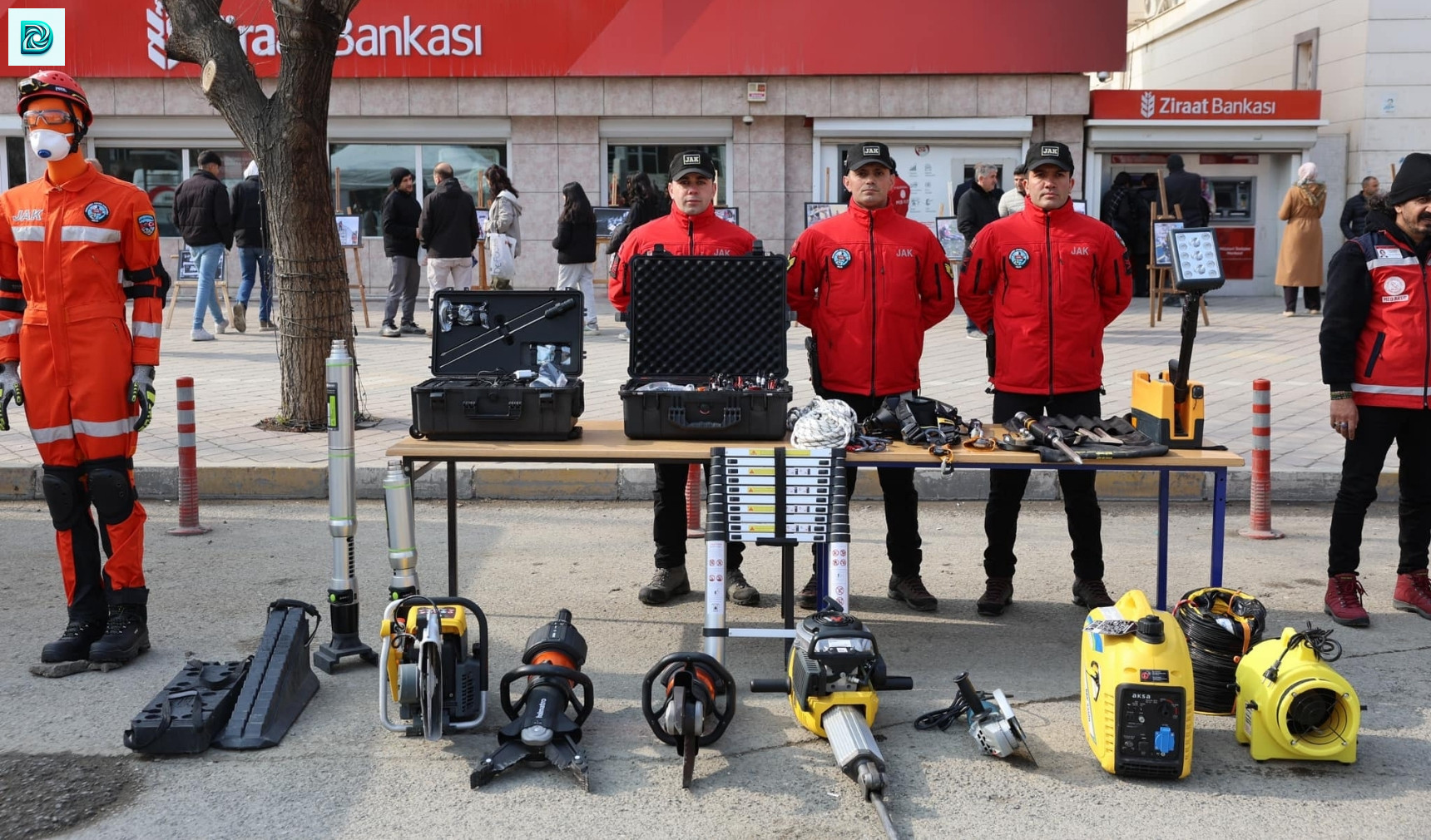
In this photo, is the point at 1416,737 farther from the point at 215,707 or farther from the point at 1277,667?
the point at 215,707

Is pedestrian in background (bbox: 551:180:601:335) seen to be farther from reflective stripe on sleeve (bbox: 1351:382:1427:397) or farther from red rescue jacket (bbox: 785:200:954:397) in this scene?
reflective stripe on sleeve (bbox: 1351:382:1427:397)

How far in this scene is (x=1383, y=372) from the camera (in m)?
6.12

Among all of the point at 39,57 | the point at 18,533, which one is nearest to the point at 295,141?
the point at 18,533

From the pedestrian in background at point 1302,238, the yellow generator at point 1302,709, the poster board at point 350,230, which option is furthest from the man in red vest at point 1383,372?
the poster board at point 350,230

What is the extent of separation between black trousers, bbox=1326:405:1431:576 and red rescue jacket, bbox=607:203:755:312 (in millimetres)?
2940

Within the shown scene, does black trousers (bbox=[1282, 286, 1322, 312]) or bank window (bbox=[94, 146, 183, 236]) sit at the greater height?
bank window (bbox=[94, 146, 183, 236])

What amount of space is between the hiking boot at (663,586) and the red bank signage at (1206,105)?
15.7 meters

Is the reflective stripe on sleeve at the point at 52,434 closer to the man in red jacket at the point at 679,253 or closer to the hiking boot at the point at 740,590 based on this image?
the man in red jacket at the point at 679,253

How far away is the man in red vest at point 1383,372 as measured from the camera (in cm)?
604

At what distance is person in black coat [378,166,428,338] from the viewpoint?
1658 centimetres

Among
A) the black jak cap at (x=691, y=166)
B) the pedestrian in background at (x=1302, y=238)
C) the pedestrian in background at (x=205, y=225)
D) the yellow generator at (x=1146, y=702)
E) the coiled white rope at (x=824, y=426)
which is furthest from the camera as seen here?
the pedestrian in background at (x=1302, y=238)

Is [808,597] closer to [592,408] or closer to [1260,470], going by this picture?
[1260,470]

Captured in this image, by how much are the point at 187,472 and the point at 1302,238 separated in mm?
14863

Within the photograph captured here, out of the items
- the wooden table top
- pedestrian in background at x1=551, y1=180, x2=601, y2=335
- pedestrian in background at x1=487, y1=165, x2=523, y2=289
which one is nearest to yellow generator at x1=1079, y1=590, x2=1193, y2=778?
the wooden table top
